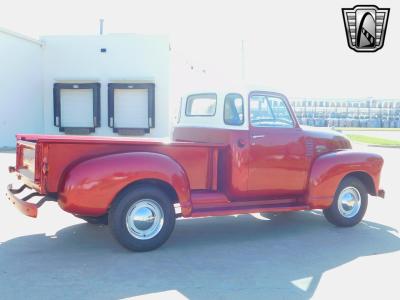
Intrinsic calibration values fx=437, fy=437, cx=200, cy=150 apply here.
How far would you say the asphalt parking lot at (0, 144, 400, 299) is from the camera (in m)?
4.09

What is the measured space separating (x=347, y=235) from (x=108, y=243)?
10.8ft

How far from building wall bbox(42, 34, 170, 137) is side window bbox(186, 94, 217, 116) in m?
14.8

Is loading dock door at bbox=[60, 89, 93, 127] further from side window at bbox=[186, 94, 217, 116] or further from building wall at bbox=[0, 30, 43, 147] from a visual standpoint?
side window at bbox=[186, 94, 217, 116]

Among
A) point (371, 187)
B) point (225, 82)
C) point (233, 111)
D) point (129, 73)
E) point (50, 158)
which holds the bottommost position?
point (371, 187)

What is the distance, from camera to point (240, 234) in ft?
20.1

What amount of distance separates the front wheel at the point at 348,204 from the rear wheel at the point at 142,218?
263 cm

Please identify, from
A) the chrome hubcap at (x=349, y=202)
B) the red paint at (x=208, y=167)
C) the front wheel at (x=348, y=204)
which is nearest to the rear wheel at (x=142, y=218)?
the red paint at (x=208, y=167)

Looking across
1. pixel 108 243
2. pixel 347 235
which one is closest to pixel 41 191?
pixel 108 243

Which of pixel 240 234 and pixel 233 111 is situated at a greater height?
pixel 233 111

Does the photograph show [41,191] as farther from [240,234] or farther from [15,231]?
[240,234]

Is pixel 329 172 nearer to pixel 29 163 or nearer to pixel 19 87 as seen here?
pixel 29 163

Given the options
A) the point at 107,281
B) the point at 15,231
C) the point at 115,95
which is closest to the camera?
the point at 107,281

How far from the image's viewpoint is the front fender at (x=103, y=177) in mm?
4777

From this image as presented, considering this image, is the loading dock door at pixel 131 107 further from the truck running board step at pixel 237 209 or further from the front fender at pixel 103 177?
the front fender at pixel 103 177
